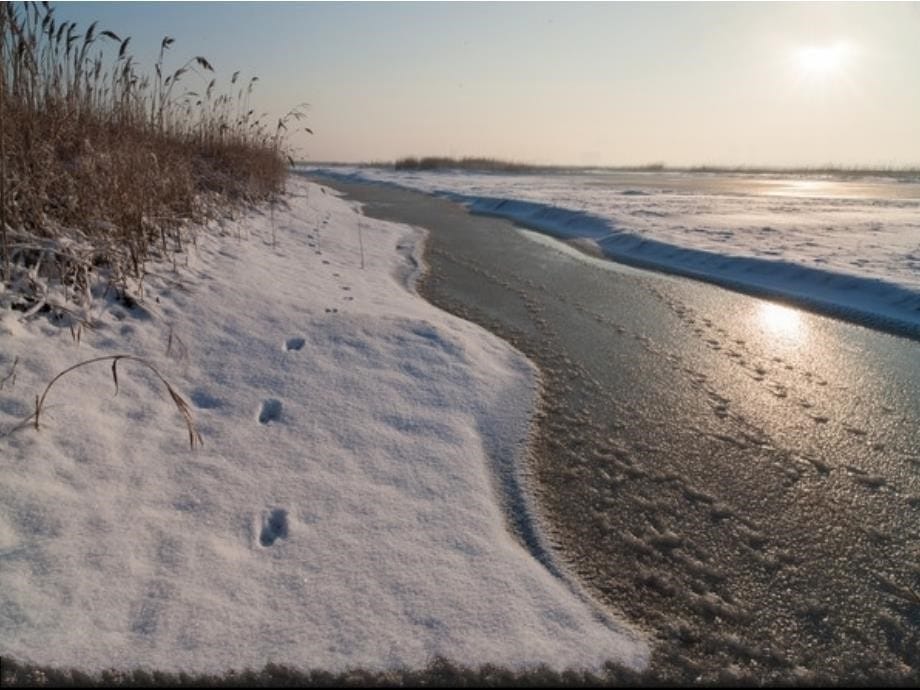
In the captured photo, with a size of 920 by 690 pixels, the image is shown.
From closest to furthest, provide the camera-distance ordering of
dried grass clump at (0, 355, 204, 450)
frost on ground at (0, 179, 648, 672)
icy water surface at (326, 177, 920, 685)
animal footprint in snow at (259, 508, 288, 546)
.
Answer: frost on ground at (0, 179, 648, 672)
icy water surface at (326, 177, 920, 685)
animal footprint in snow at (259, 508, 288, 546)
dried grass clump at (0, 355, 204, 450)

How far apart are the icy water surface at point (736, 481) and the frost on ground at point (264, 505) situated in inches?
9.0

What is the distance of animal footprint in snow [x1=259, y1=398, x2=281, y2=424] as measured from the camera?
2.48 meters

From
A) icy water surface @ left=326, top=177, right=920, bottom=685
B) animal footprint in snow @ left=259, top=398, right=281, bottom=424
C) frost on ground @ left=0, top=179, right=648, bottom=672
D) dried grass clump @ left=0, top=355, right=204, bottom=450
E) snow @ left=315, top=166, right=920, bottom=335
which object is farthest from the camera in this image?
snow @ left=315, top=166, right=920, bottom=335

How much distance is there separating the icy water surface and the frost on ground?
23 centimetres

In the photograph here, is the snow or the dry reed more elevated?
the snow

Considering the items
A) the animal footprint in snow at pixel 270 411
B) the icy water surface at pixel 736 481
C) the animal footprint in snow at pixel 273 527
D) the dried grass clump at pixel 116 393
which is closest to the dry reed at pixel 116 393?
the dried grass clump at pixel 116 393

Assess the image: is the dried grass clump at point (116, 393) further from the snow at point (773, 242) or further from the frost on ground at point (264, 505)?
the snow at point (773, 242)

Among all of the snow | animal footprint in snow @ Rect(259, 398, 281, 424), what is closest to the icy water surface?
the snow

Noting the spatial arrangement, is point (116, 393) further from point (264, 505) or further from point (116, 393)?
point (264, 505)

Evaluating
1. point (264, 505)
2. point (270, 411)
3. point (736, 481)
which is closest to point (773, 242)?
point (736, 481)

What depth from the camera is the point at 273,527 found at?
1896mm

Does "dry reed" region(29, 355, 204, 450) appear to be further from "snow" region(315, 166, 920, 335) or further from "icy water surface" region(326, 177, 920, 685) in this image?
"snow" region(315, 166, 920, 335)

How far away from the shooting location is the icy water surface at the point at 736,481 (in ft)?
5.36

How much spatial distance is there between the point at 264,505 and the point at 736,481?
5.59ft
